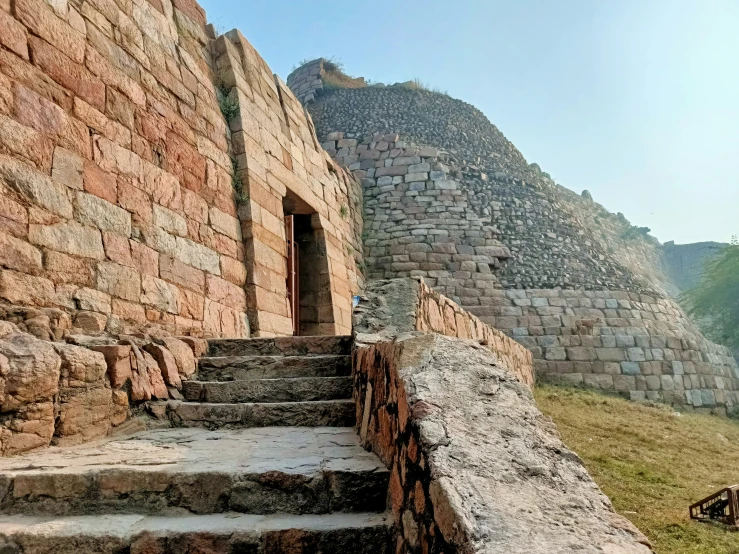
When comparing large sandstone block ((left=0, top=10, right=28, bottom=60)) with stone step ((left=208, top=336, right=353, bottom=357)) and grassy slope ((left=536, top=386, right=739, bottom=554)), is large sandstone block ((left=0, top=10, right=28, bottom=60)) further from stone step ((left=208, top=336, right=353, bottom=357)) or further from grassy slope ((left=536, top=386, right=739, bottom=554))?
grassy slope ((left=536, top=386, right=739, bottom=554))

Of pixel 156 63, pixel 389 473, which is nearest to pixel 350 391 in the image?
pixel 389 473

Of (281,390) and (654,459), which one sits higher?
(281,390)

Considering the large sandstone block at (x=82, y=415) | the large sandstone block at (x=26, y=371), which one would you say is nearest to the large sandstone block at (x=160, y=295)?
the large sandstone block at (x=82, y=415)

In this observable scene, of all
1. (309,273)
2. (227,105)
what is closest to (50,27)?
(227,105)

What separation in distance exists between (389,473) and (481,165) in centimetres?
1367

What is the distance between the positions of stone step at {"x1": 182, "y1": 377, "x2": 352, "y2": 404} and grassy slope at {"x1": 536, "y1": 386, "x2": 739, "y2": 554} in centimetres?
238

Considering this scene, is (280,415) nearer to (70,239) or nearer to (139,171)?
(70,239)

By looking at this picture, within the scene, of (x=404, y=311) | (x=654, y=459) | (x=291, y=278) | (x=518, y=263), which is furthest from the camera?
(x=518, y=263)

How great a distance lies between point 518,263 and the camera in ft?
42.7

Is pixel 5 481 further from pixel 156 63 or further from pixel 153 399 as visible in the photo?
pixel 156 63

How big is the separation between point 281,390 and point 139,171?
A: 2399 mm

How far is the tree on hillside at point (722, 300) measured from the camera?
1666cm

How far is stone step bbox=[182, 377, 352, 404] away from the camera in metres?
3.79

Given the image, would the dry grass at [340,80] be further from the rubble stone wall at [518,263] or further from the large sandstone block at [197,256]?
the large sandstone block at [197,256]
